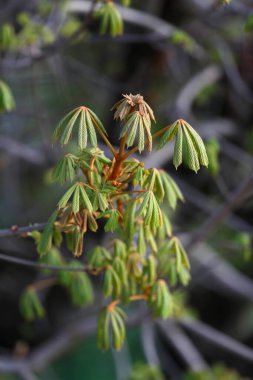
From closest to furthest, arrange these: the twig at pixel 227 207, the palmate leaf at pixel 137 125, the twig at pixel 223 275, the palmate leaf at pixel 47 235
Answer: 1. the palmate leaf at pixel 137 125
2. the palmate leaf at pixel 47 235
3. the twig at pixel 227 207
4. the twig at pixel 223 275

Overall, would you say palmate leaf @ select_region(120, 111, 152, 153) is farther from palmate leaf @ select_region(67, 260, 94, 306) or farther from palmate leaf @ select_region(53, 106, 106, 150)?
palmate leaf @ select_region(67, 260, 94, 306)

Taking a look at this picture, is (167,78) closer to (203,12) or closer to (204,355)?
(203,12)

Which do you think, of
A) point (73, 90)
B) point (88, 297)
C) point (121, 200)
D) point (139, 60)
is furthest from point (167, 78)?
point (121, 200)

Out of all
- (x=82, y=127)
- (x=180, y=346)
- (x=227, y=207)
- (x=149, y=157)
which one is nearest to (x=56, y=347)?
(x=180, y=346)

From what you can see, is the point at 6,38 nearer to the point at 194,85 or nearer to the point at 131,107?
the point at 131,107

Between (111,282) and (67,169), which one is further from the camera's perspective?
(111,282)

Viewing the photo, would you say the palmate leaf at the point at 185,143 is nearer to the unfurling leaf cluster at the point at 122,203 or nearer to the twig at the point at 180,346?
the unfurling leaf cluster at the point at 122,203

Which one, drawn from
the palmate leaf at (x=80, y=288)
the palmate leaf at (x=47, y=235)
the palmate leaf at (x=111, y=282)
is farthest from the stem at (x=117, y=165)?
the palmate leaf at (x=80, y=288)
